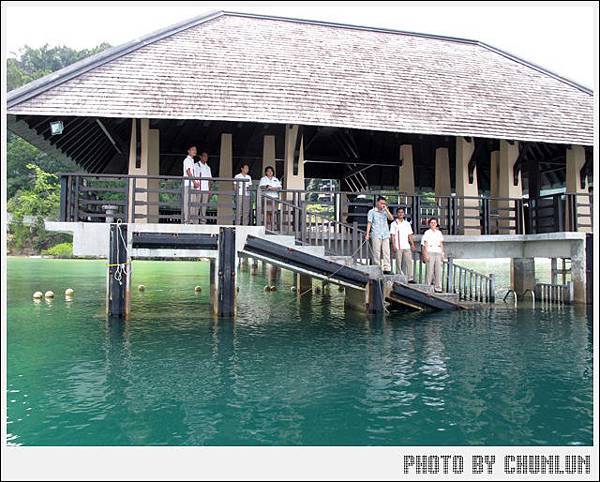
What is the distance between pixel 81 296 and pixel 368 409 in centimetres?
1327

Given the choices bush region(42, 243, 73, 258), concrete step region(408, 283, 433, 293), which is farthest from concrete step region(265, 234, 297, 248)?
bush region(42, 243, 73, 258)

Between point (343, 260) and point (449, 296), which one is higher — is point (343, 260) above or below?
above

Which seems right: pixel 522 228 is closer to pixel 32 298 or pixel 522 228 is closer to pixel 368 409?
pixel 368 409

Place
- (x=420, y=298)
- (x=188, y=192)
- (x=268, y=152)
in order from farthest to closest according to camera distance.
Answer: (x=268, y=152)
(x=420, y=298)
(x=188, y=192)

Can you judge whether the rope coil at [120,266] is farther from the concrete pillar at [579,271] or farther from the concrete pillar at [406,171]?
the concrete pillar at [579,271]

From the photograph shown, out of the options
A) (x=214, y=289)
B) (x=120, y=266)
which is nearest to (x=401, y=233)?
(x=214, y=289)

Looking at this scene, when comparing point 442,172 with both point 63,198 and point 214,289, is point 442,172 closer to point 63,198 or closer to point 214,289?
point 214,289

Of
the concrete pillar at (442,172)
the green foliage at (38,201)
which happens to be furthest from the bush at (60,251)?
the concrete pillar at (442,172)

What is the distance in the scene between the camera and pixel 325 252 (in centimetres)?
1144

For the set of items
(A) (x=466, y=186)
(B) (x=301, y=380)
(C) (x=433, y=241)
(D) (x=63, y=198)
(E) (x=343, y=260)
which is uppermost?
(A) (x=466, y=186)

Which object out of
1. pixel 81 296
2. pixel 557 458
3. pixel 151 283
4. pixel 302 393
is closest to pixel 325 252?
pixel 302 393

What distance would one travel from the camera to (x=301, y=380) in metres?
6.88

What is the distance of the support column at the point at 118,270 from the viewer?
34.3 ft

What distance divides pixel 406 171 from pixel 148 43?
779 cm
